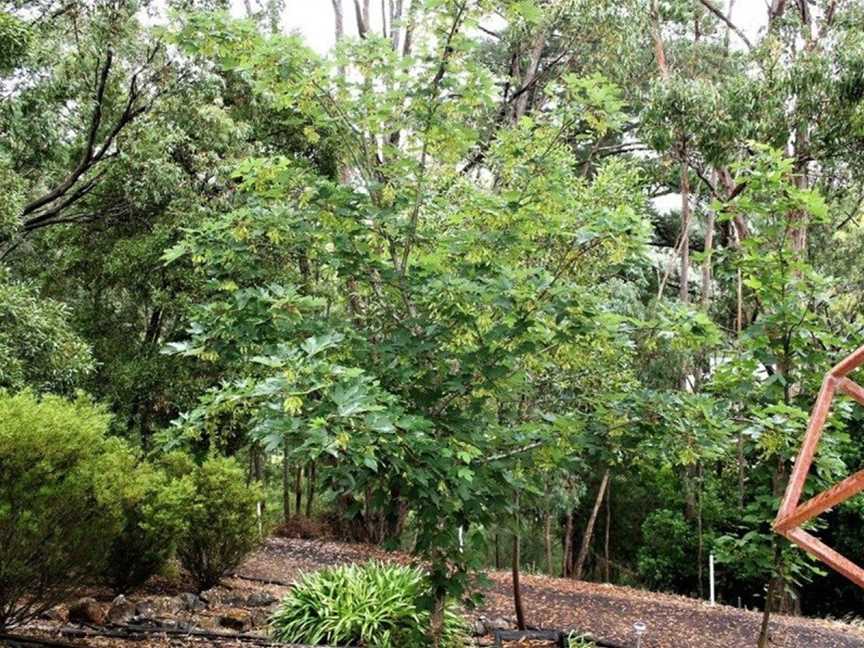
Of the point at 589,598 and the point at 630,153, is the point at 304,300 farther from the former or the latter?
the point at 630,153

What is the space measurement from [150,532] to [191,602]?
86 centimetres

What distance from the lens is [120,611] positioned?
207 inches

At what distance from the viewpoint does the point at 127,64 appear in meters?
8.36

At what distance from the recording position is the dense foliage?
11.5ft

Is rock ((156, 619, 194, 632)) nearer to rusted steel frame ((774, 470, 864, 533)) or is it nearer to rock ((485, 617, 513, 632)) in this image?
rock ((485, 617, 513, 632))

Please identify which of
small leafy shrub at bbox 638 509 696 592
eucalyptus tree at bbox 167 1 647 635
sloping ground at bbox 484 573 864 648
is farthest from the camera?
small leafy shrub at bbox 638 509 696 592

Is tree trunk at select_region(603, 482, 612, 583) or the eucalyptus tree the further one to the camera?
tree trunk at select_region(603, 482, 612, 583)

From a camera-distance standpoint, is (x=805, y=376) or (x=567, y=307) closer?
(x=567, y=307)

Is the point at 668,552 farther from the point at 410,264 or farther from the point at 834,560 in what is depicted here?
the point at 834,560

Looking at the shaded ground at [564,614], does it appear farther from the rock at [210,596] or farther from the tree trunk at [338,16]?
the tree trunk at [338,16]

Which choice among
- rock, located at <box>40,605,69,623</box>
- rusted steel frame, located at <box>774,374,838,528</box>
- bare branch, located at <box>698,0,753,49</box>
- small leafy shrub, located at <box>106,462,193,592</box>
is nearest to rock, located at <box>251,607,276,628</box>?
small leafy shrub, located at <box>106,462,193,592</box>

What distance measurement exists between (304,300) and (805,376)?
2869mm

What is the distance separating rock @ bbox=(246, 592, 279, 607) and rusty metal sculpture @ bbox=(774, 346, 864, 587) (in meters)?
5.81

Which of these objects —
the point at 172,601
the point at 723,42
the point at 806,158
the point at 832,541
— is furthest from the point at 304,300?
the point at 723,42
